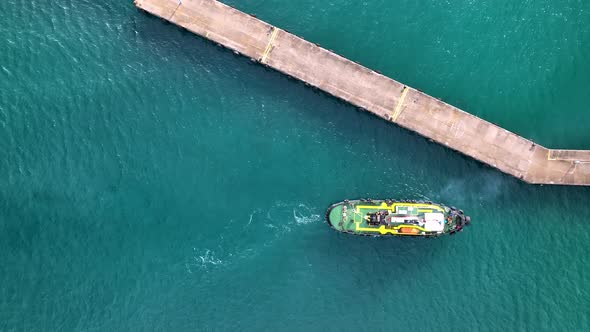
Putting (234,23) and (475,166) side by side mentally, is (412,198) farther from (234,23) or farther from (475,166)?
(234,23)

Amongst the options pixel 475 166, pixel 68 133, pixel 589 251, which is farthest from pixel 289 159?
pixel 589 251

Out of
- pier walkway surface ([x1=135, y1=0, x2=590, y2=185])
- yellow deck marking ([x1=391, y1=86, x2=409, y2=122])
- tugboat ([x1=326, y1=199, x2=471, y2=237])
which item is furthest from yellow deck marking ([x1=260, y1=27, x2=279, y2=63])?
tugboat ([x1=326, y1=199, x2=471, y2=237])

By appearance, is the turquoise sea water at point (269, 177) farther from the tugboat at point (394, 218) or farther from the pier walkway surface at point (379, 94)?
the pier walkway surface at point (379, 94)

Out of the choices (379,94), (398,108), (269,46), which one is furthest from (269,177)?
(398,108)

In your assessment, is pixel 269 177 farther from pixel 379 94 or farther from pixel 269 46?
pixel 379 94

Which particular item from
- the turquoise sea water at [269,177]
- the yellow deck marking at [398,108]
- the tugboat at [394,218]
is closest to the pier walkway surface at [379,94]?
the yellow deck marking at [398,108]

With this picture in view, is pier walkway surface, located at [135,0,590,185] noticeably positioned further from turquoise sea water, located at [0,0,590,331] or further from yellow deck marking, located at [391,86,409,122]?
turquoise sea water, located at [0,0,590,331]
